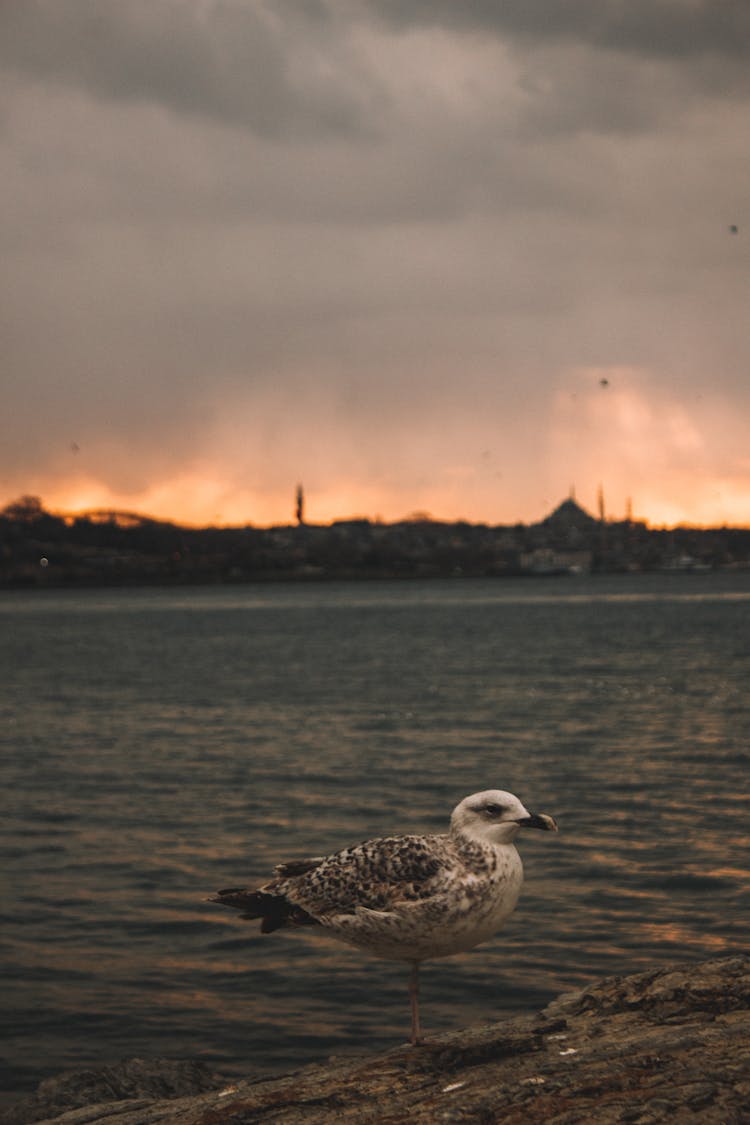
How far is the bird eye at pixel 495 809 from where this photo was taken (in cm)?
630

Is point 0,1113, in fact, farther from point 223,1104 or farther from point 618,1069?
point 618,1069

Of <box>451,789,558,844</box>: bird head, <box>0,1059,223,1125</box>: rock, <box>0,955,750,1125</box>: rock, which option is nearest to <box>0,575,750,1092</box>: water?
<box>0,1059,223,1125</box>: rock

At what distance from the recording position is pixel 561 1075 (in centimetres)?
570

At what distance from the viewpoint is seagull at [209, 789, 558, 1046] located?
621 centimetres

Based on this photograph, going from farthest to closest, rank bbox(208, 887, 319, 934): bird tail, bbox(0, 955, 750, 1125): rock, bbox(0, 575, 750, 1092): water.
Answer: bbox(0, 575, 750, 1092): water → bbox(208, 887, 319, 934): bird tail → bbox(0, 955, 750, 1125): rock

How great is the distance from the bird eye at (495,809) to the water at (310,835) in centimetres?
515

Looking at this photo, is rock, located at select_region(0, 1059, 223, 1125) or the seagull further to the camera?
rock, located at select_region(0, 1059, 223, 1125)

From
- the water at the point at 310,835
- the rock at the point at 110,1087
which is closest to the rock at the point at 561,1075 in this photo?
the rock at the point at 110,1087

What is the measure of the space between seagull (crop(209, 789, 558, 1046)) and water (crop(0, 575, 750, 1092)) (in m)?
4.38

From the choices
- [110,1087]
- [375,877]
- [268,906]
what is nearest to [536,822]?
[375,877]

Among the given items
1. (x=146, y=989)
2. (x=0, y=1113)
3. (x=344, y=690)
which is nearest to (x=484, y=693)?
(x=344, y=690)

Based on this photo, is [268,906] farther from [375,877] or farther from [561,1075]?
[561,1075]

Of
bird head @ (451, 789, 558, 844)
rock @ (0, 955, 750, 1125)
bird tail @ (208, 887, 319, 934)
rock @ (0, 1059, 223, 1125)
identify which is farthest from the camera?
rock @ (0, 1059, 223, 1125)

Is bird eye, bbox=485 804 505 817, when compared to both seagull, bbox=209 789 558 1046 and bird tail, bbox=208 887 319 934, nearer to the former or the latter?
seagull, bbox=209 789 558 1046
